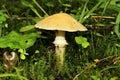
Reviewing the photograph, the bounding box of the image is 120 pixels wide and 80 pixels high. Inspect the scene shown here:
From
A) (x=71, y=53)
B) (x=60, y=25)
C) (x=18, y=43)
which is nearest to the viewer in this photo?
(x=60, y=25)

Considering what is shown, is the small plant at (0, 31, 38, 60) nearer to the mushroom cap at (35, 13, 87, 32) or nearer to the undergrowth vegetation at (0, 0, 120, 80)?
the undergrowth vegetation at (0, 0, 120, 80)

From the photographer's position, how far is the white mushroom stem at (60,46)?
2084mm

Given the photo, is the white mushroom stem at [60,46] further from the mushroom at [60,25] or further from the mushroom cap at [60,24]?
the mushroom cap at [60,24]

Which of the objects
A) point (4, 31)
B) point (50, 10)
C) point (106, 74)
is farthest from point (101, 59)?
point (50, 10)

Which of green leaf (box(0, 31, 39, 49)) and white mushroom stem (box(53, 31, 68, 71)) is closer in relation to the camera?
green leaf (box(0, 31, 39, 49))

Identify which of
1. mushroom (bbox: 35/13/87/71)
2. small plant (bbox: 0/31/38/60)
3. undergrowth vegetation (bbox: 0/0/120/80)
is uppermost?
mushroom (bbox: 35/13/87/71)

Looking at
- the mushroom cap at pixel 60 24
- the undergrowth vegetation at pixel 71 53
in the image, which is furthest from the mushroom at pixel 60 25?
the undergrowth vegetation at pixel 71 53

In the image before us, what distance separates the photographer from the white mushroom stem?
2084 millimetres

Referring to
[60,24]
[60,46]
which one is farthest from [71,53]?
[60,24]

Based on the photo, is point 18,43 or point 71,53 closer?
point 18,43

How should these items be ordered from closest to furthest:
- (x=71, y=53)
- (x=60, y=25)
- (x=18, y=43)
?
(x=60, y=25) < (x=18, y=43) < (x=71, y=53)

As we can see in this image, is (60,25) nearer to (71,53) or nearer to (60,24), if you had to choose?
(60,24)

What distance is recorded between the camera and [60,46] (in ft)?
6.95

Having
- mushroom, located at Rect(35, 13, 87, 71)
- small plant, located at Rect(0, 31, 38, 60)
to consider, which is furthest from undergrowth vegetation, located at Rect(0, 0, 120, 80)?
mushroom, located at Rect(35, 13, 87, 71)
